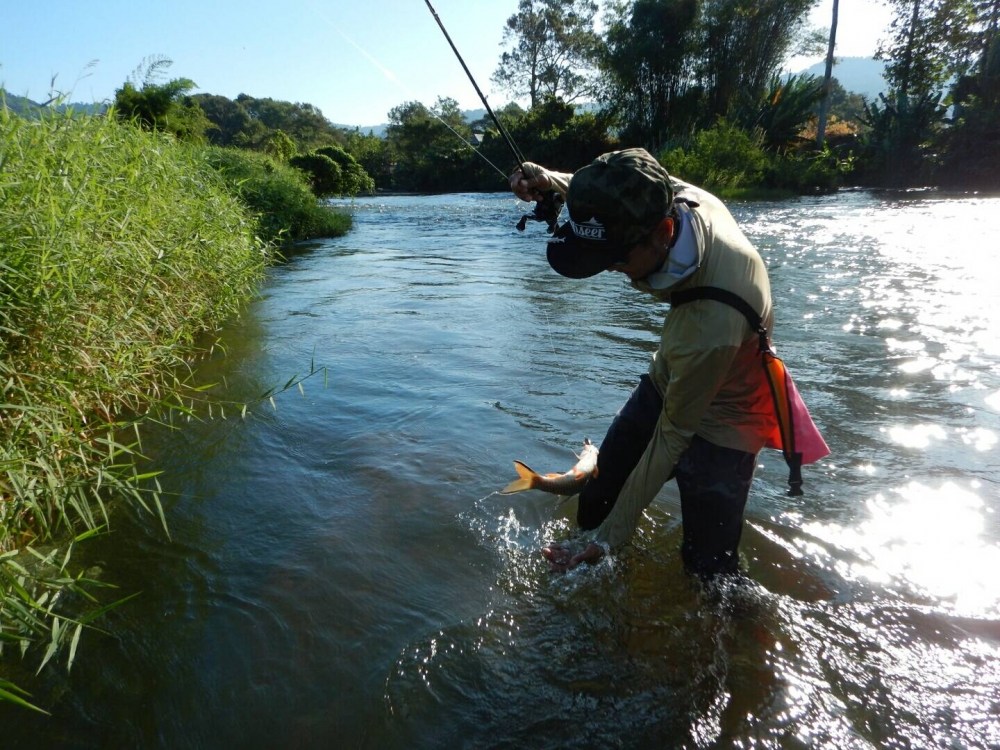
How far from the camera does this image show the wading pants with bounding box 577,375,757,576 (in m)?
2.52

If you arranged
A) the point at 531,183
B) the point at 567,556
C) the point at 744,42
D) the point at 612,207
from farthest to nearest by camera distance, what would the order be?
the point at 744,42, the point at 531,183, the point at 567,556, the point at 612,207

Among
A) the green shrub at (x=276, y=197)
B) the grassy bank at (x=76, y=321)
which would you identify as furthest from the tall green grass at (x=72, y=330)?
the green shrub at (x=276, y=197)

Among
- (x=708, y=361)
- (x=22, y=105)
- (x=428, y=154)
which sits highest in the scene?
(x=428, y=154)

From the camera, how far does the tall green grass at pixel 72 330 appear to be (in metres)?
2.76

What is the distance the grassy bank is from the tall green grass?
0.01m

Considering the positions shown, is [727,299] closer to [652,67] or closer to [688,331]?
[688,331]

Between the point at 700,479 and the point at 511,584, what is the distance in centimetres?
115

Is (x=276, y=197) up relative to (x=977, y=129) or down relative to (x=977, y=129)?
down

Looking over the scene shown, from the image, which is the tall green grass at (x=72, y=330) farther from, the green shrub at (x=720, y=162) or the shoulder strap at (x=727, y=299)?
the green shrub at (x=720, y=162)

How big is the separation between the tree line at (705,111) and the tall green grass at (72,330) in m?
8.97

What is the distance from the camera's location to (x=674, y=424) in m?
2.36

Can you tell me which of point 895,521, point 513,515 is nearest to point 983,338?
point 895,521

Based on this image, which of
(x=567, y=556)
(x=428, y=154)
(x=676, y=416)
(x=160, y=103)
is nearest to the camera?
(x=676, y=416)

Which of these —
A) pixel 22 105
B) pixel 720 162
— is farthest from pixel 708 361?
pixel 720 162
